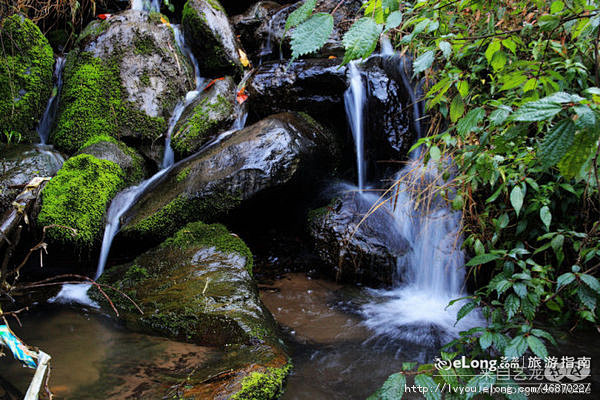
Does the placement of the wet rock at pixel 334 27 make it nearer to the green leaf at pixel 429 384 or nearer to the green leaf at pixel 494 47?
the green leaf at pixel 494 47

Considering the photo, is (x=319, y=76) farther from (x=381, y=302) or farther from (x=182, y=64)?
(x=381, y=302)

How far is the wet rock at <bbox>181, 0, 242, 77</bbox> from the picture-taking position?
6270 millimetres

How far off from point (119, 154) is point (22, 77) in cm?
199

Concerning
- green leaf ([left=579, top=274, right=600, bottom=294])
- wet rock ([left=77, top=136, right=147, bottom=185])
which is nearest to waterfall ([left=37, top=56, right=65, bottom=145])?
wet rock ([left=77, top=136, right=147, bottom=185])

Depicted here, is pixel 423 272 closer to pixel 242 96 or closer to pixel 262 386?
pixel 262 386

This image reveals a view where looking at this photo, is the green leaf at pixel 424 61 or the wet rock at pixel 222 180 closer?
the green leaf at pixel 424 61

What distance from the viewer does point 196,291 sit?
10.0 ft

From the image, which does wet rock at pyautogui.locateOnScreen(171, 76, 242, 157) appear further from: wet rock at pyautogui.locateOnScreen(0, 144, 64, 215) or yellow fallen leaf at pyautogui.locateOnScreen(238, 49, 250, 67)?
wet rock at pyautogui.locateOnScreen(0, 144, 64, 215)

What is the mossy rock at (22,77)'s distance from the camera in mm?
4973

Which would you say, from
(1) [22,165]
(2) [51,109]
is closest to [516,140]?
(1) [22,165]

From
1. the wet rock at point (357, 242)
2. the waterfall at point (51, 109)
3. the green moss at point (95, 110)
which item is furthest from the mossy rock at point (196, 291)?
the waterfall at point (51, 109)

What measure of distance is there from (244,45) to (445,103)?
5.35m

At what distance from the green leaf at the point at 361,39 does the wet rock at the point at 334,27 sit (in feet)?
19.2

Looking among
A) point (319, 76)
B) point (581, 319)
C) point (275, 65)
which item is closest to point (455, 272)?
point (581, 319)
